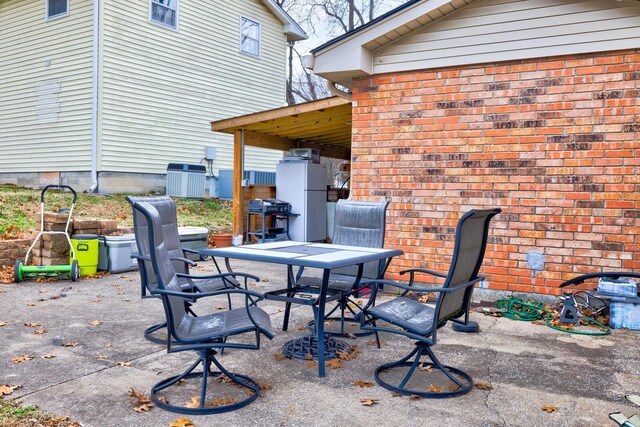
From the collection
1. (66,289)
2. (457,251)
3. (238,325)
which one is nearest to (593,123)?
(457,251)

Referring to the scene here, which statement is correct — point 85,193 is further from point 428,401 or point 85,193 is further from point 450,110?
point 428,401

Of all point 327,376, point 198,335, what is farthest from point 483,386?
point 198,335

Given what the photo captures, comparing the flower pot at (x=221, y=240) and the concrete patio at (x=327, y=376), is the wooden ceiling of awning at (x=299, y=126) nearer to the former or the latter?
the flower pot at (x=221, y=240)

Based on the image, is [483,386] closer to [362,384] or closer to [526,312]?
[362,384]

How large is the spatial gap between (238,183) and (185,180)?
454 cm

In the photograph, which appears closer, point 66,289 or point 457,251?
point 457,251

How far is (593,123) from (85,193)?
431 inches

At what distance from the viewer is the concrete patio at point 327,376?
286 centimetres

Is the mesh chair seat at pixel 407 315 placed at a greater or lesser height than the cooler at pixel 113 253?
greater

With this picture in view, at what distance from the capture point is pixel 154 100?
44.4 ft

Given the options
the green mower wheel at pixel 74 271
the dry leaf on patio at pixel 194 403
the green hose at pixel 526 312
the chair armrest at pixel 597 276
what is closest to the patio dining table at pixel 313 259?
the dry leaf on patio at pixel 194 403

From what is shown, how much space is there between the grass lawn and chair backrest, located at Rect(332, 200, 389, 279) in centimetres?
500

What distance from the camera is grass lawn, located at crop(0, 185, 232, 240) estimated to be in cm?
875

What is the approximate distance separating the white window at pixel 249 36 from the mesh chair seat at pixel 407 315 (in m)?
13.8
